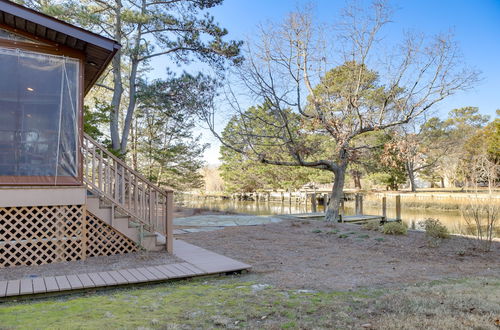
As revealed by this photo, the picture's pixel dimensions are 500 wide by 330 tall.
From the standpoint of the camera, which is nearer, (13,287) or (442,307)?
(442,307)

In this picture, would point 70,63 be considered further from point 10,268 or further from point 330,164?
point 330,164

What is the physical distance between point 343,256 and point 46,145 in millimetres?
4776

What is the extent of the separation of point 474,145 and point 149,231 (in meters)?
29.8

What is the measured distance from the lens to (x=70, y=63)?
5.40 meters

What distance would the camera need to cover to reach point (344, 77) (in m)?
10.1

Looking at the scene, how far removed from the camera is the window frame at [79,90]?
Result: 4.97m

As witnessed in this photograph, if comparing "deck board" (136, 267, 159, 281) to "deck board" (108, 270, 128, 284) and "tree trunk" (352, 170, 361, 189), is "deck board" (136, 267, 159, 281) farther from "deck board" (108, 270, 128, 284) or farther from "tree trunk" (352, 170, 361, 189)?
"tree trunk" (352, 170, 361, 189)

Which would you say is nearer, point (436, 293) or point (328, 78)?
point (436, 293)

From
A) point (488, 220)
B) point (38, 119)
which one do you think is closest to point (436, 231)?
point (488, 220)

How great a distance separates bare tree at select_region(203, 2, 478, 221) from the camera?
30.5 ft

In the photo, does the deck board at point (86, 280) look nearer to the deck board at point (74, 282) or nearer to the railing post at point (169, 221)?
the deck board at point (74, 282)

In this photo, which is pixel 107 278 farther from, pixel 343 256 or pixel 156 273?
pixel 343 256

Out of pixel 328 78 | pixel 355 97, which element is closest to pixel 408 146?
pixel 355 97

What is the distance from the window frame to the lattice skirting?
0.36 metres
